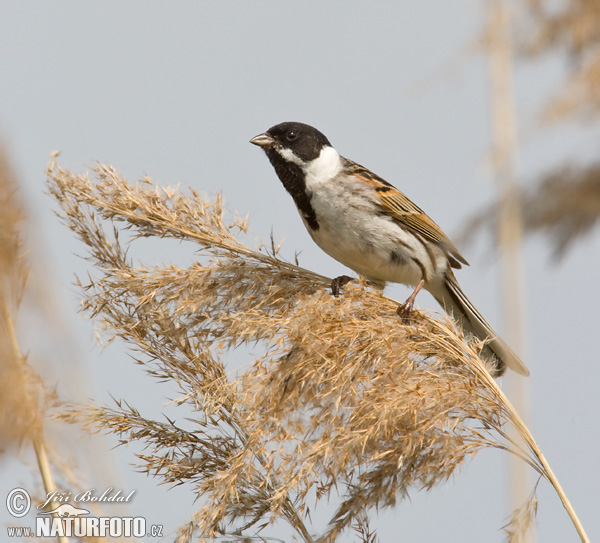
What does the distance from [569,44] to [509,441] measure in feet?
4.91

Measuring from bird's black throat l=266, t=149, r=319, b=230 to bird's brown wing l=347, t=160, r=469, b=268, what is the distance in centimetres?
26

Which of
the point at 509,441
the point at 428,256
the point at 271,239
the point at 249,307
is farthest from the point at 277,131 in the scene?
the point at 509,441

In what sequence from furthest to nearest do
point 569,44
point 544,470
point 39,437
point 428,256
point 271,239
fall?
point 428,256, point 569,44, point 271,239, point 544,470, point 39,437

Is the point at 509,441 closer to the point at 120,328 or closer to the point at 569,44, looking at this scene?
the point at 120,328

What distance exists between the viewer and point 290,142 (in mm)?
3979

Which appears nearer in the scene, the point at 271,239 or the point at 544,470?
the point at 544,470

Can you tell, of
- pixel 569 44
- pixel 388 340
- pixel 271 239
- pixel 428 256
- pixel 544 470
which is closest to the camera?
pixel 544 470

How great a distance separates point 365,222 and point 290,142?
625 mm

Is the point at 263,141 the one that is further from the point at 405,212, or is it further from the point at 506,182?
the point at 506,182

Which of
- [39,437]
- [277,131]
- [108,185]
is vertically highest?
[277,131]

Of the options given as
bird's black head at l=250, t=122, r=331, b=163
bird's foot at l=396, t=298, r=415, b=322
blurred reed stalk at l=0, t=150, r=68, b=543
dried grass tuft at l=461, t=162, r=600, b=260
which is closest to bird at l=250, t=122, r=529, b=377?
bird's black head at l=250, t=122, r=331, b=163

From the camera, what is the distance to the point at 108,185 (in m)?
2.46

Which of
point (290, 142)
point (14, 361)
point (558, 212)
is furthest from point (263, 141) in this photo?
point (14, 361)

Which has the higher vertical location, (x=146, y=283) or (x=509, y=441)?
(x=146, y=283)
